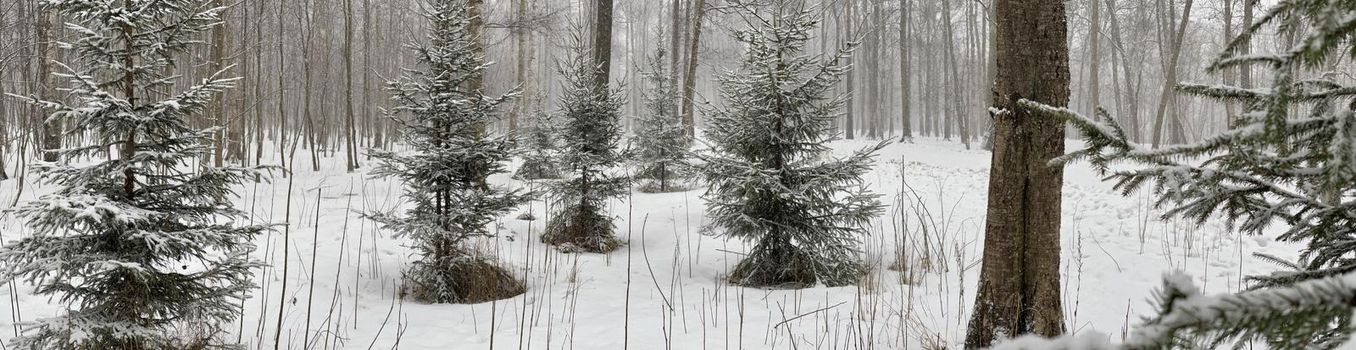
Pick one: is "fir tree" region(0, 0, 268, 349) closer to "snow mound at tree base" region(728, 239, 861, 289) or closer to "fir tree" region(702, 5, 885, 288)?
"fir tree" region(702, 5, 885, 288)

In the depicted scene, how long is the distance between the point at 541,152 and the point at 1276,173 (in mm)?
7282

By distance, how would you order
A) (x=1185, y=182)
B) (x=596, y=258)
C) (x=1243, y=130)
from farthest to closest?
(x=596, y=258)
(x=1185, y=182)
(x=1243, y=130)

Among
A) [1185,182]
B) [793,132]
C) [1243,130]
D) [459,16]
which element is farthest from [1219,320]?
[459,16]

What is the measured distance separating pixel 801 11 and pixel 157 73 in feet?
14.8

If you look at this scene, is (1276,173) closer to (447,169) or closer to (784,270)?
(784,270)

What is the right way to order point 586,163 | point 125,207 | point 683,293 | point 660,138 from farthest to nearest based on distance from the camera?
point 660,138 → point 586,163 → point 683,293 → point 125,207

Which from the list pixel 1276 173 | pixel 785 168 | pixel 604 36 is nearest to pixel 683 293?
pixel 785 168

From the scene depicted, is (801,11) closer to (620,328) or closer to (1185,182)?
(620,328)

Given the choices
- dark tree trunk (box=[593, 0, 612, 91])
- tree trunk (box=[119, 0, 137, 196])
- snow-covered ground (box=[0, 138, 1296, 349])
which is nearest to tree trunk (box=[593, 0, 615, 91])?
dark tree trunk (box=[593, 0, 612, 91])

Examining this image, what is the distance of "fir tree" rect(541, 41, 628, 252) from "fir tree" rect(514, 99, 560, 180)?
253 mm

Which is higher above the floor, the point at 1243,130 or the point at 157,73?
the point at 157,73

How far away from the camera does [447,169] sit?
5.58m

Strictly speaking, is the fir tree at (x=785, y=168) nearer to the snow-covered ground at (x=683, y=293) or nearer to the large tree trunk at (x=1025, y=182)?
the snow-covered ground at (x=683, y=293)

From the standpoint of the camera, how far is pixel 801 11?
6.05 meters
